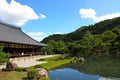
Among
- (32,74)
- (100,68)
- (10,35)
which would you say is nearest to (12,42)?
(10,35)

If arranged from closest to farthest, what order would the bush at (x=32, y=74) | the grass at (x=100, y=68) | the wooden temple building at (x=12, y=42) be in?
the bush at (x=32, y=74) < the grass at (x=100, y=68) < the wooden temple building at (x=12, y=42)

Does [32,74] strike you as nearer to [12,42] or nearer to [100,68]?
[100,68]

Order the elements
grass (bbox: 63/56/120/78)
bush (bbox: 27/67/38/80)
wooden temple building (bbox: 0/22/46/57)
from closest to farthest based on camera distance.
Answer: bush (bbox: 27/67/38/80)
grass (bbox: 63/56/120/78)
wooden temple building (bbox: 0/22/46/57)

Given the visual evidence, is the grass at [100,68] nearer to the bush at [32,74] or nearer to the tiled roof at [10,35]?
the bush at [32,74]

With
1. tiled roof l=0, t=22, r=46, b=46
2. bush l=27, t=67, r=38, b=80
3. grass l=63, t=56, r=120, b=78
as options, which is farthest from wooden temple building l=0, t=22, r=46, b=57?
bush l=27, t=67, r=38, b=80

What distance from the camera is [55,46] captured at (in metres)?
64.6

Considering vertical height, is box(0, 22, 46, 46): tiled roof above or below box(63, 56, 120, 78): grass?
above

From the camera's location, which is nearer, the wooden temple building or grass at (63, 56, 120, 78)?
grass at (63, 56, 120, 78)

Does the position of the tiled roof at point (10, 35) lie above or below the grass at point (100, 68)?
above

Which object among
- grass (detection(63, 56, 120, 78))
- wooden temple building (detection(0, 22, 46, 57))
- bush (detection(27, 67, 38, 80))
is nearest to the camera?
bush (detection(27, 67, 38, 80))

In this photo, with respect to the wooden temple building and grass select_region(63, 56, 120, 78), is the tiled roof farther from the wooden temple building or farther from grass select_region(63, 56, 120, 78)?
grass select_region(63, 56, 120, 78)

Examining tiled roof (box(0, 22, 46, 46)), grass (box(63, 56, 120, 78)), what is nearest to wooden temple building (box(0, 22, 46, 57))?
tiled roof (box(0, 22, 46, 46))

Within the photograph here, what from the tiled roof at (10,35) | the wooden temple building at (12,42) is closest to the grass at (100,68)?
the wooden temple building at (12,42)

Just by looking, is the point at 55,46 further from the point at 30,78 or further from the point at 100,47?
the point at 30,78
